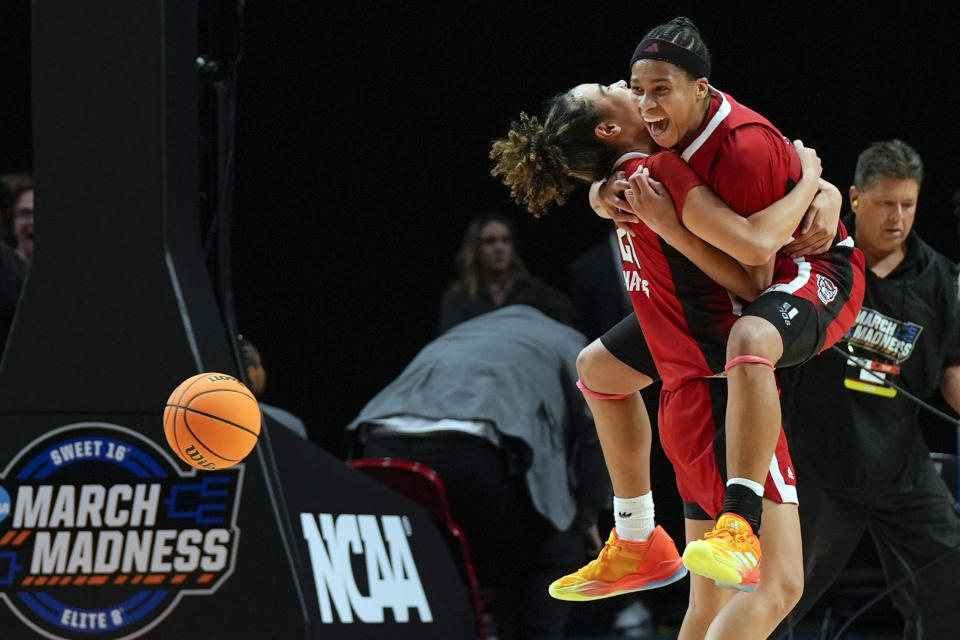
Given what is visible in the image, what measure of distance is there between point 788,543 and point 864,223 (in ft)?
5.83

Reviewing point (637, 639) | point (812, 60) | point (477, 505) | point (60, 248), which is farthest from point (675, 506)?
point (60, 248)

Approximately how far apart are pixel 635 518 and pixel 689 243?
829 millimetres

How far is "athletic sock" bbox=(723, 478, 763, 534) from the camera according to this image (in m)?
3.33

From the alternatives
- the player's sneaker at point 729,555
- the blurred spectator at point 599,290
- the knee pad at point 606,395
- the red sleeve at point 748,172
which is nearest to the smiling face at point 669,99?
the red sleeve at point 748,172

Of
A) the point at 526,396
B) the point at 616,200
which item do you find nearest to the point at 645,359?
the point at 616,200

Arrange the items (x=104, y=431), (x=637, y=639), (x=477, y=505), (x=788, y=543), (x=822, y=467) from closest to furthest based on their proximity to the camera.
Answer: (x=788, y=543)
(x=104, y=431)
(x=822, y=467)
(x=477, y=505)
(x=637, y=639)

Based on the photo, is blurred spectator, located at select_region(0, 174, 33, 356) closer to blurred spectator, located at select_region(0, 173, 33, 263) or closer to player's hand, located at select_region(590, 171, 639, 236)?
blurred spectator, located at select_region(0, 173, 33, 263)

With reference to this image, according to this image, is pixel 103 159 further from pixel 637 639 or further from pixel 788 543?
pixel 637 639

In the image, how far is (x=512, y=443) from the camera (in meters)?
5.75

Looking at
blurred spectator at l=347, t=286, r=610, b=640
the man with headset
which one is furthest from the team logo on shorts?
blurred spectator at l=347, t=286, r=610, b=640

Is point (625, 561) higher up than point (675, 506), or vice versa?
point (625, 561)

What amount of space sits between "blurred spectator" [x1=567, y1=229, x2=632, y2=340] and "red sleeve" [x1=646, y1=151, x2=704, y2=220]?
131 inches

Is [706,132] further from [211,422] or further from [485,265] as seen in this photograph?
[485,265]

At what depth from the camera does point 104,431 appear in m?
4.59
